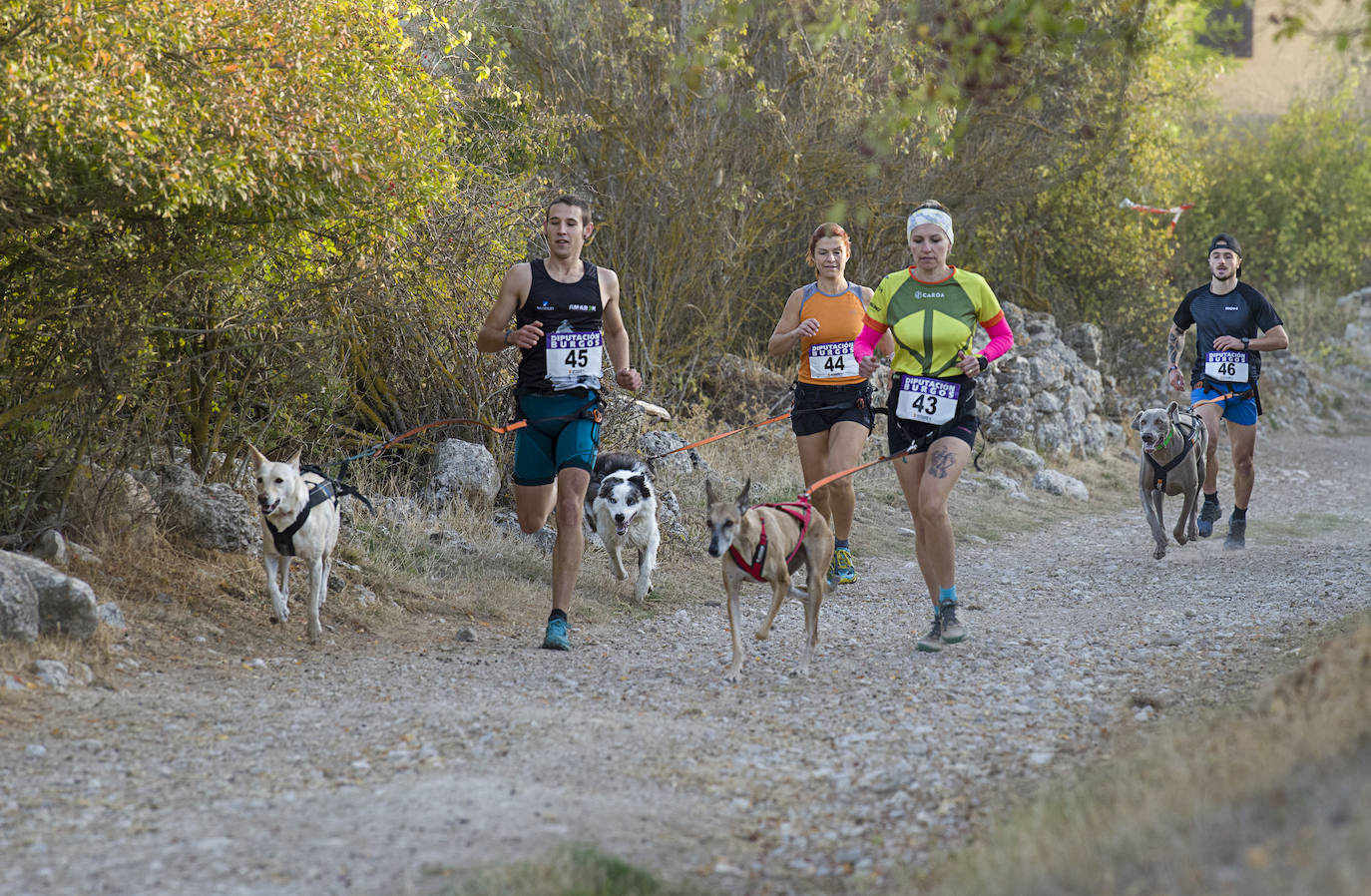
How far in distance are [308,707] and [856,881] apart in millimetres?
2861

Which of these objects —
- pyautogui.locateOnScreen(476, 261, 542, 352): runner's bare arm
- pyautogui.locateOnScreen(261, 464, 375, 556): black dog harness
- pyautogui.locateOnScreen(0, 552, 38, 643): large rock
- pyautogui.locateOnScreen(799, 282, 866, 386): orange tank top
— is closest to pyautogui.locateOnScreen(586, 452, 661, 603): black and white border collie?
pyautogui.locateOnScreen(799, 282, 866, 386): orange tank top

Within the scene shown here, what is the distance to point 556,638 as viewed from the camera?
671cm

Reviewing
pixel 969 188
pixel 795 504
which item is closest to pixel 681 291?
pixel 969 188

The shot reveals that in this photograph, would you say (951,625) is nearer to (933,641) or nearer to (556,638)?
(933,641)

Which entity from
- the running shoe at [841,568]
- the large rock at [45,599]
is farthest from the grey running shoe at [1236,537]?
the large rock at [45,599]

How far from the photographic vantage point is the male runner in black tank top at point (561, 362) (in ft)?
21.7

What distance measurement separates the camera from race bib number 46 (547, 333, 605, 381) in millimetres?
6645

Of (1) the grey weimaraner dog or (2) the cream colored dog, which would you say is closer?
(2) the cream colored dog

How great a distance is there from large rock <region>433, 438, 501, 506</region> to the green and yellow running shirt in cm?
427

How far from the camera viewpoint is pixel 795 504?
643 cm

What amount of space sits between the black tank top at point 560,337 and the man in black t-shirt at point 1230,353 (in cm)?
542

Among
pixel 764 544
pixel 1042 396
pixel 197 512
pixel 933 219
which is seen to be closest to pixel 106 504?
pixel 197 512

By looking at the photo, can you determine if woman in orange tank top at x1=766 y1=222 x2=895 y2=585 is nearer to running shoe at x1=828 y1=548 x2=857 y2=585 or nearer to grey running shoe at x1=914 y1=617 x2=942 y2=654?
running shoe at x1=828 y1=548 x2=857 y2=585

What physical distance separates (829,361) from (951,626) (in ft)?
6.00
